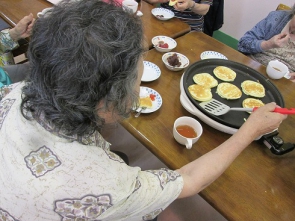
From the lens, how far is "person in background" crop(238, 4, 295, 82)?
1.86m

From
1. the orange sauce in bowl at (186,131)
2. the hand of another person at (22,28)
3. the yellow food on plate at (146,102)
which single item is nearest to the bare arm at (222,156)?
the orange sauce in bowl at (186,131)

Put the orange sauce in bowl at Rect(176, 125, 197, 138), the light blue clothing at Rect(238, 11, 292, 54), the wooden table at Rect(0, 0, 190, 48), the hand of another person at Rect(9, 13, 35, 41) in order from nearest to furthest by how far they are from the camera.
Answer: the orange sauce in bowl at Rect(176, 125, 197, 138) < the hand of another person at Rect(9, 13, 35, 41) < the wooden table at Rect(0, 0, 190, 48) < the light blue clothing at Rect(238, 11, 292, 54)

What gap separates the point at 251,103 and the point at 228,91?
0.13 m

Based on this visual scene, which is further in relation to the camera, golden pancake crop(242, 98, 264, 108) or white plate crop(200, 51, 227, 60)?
white plate crop(200, 51, 227, 60)

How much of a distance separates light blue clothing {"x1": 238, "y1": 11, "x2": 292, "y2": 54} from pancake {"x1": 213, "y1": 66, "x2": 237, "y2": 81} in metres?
0.68

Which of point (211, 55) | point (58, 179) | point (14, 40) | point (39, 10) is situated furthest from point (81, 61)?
point (39, 10)

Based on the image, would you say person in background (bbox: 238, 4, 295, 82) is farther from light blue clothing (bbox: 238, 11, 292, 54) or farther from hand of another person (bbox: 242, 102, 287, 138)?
hand of another person (bbox: 242, 102, 287, 138)

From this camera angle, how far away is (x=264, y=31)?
6.56 feet

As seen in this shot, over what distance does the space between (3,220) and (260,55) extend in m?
2.00

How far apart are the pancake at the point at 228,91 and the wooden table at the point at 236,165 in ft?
0.72

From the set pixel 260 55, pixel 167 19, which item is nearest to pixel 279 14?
pixel 260 55

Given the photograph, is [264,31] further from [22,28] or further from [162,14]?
[22,28]

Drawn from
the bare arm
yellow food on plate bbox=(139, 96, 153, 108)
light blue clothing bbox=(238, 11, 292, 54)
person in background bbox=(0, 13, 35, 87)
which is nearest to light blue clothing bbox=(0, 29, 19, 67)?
person in background bbox=(0, 13, 35, 87)

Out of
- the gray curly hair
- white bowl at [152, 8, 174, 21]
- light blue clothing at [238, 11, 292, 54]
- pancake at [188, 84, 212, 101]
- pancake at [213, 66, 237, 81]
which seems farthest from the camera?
light blue clothing at [238, 11, 292, 54]
